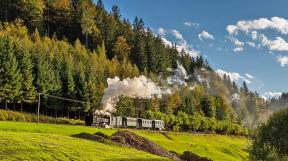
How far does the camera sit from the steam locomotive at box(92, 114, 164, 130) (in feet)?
335

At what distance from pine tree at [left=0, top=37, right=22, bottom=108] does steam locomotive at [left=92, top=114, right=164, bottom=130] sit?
20987 millimetres

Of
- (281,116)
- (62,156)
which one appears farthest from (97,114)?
(62,156)

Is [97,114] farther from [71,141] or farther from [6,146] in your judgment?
[6,146]

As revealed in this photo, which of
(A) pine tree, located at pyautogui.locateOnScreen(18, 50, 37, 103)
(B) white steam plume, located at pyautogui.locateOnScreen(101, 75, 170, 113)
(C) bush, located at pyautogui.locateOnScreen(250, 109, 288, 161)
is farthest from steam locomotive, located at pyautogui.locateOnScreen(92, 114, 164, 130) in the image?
(C) bush, located at pyautogui.locateOnScreen(250, 109, 288, 161)

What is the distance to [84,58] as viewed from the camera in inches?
7111

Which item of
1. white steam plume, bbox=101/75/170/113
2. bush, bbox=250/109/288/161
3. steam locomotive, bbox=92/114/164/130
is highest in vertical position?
white steam plume, bbox=101/75/170/113

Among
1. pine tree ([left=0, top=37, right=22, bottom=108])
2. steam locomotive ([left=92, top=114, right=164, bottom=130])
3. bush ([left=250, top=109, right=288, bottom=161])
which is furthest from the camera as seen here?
pine tree ([left=0, top=37, right=22, bottom=108])

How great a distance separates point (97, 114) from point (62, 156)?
2403 inches

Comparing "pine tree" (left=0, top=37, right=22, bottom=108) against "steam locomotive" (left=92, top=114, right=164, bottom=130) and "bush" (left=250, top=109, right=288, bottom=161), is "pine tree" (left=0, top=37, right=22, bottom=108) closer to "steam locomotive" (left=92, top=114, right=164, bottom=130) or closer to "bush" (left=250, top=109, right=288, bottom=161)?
"steam locomotive" (left=92, top=114, right=164, bottom=130)

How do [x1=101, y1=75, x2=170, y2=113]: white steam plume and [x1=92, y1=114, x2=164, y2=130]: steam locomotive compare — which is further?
[x1=101, y1=75, x2=170, y2=113]: white steam plume

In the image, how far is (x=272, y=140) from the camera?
6038 cm

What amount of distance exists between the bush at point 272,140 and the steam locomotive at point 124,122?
4611 centimetres

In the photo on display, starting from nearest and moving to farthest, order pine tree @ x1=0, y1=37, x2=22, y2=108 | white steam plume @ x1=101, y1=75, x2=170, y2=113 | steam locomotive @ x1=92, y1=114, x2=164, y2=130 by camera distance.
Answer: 1. steam locomotive @ x1=92, y1=114, x2=164, y2=130
2. pine tree @ x1=0, y1=37, x2=22, y2=108
3. white steam plume @ x1=101, y1=75, x2=170, y2=113

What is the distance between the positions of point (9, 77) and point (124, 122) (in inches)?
1162
